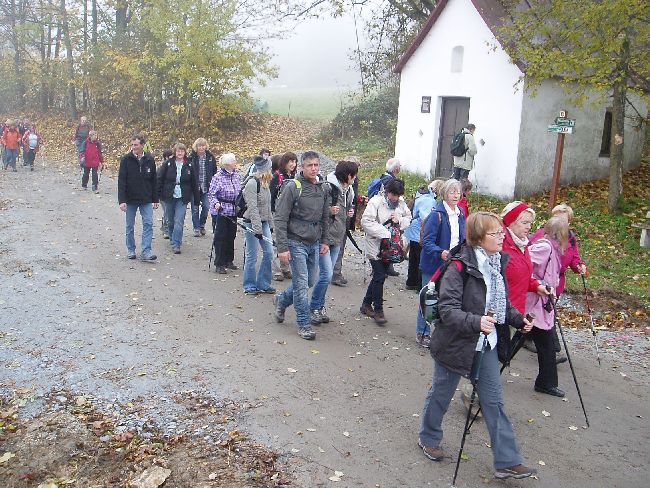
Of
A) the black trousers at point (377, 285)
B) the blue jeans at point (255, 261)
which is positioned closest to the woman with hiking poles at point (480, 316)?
the black trousers at point (377, 285)

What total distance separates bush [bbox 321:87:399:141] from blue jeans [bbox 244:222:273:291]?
62.4 feet

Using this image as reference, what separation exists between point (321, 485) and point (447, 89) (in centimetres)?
1579

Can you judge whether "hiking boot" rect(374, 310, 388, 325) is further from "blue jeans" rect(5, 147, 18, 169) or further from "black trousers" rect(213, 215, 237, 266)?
"blue jeans" rect(5, 147, 18, 169)

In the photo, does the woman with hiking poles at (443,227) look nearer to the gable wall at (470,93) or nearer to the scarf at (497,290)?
Answer: the scarf at (497,290)

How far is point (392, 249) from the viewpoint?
8125 mm

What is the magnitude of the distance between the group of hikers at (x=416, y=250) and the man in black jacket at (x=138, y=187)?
0.02 m

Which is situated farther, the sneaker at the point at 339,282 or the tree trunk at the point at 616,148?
the tree trunk at the point at 616,148

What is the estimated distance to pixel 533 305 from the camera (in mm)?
6578

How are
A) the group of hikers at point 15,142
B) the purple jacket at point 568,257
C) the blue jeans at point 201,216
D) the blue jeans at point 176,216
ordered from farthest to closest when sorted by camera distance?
the group of hikers at point 15,142 → the blue jeans at point 201,216 → the blue jeans at point 176,216 → the purple jacket at point 568,257

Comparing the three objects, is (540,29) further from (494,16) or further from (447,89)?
(447,89)

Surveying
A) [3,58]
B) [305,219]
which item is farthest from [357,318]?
[3,58]

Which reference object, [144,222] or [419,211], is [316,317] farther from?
[144,222]

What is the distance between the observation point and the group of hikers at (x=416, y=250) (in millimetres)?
4863

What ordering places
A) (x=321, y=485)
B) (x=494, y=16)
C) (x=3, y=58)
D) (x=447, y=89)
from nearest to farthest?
(x=321, y=485), (x=494, y=16), (x=447, y=89), (x=3, y=58)
